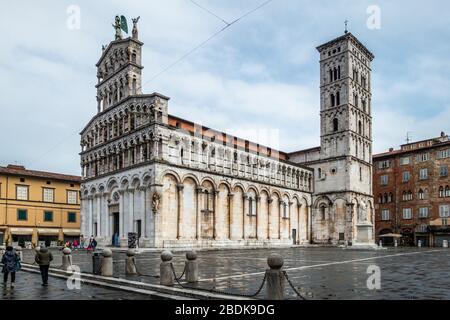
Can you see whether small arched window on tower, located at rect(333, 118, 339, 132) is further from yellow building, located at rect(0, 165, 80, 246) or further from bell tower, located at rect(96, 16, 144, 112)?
yellow building, located at rect(0, 165, 80, 246)

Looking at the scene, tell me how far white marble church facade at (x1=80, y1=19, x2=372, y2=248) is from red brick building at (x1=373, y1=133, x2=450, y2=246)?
12661 mm

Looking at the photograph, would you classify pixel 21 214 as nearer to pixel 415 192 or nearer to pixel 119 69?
pixel 119 69

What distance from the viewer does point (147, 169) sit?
3653cm

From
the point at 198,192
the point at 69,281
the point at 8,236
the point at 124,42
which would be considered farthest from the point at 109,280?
the point at 8,236

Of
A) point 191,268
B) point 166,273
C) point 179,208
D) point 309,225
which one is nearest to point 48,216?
point 179,208

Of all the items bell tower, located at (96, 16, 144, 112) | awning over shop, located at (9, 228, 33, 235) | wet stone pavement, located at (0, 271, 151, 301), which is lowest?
awning over shop, located at (9, 228, 33, 235)

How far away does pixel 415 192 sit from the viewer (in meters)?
61.1

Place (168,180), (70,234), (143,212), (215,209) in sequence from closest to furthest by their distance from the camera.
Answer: (143,212), (168,180), (215,209), (70,234)

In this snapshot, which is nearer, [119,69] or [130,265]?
[130,265]

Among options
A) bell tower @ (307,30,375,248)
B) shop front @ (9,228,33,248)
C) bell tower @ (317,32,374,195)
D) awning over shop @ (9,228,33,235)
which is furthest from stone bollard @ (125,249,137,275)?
bell tower @ (317,32,374,195)

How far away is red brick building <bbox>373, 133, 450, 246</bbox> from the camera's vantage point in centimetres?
5816

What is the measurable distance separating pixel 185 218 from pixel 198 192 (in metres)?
2.82

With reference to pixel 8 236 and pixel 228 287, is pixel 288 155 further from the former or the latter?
pixel 228 287

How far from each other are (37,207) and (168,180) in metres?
23.1
